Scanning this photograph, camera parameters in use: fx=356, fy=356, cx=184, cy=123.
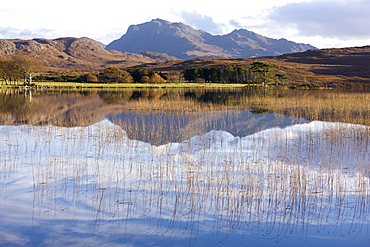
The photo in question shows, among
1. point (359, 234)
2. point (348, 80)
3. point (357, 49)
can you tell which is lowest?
point (359, 234)

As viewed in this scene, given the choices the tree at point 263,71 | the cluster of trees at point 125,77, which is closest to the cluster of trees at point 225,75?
the tree at point 263,71

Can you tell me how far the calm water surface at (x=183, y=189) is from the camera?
5785 millimetres

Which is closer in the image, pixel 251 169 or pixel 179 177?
pixel 179 177

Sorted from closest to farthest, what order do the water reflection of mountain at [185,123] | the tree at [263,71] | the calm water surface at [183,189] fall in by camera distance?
1. the calm water surface at [183,189]
2. the water reflection of mountain at [185,123]
3. the tree at [263,71]

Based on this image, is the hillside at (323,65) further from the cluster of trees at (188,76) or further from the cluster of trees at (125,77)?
the cluster of trees at (125,77)

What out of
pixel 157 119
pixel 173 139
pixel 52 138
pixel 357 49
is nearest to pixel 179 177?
pixel 173 139

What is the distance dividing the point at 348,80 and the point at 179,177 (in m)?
110

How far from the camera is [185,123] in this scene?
58.6ft

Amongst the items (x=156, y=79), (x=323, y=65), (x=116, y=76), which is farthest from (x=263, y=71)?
(x=323, y=65)

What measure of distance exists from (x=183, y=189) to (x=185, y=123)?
33.4 feet

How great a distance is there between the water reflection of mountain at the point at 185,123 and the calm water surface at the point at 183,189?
0.31 meters

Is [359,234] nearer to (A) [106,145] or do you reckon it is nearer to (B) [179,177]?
(B) [179,177]

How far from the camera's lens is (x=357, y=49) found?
593ft

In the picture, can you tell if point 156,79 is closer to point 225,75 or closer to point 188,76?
point 188,76
